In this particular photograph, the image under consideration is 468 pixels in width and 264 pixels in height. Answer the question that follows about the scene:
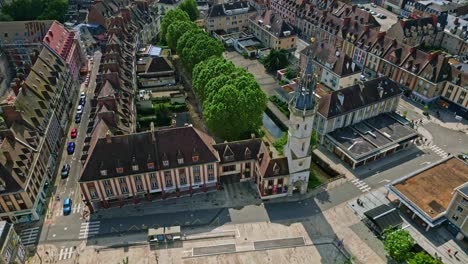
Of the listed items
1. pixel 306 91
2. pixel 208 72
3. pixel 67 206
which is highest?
pixel 306 91

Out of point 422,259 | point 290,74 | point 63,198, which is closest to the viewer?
point 422,259

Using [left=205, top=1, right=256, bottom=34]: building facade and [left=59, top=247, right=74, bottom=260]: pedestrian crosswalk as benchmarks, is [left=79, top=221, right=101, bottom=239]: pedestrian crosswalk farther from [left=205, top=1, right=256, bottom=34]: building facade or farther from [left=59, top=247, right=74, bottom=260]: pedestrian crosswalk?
[left=205, top=1, right=256, bottom=34]: building facade

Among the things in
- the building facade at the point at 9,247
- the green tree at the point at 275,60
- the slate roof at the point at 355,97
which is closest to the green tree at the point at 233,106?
the slate roof at the point at 355,97

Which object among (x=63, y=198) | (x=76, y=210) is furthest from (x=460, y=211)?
Result: (x=63, y=198)

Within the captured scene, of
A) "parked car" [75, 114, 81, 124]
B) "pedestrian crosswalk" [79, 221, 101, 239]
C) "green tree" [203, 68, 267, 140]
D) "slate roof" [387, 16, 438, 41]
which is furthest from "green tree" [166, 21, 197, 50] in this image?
"pedestrian crosswalk" [79, 221, 101, 239]

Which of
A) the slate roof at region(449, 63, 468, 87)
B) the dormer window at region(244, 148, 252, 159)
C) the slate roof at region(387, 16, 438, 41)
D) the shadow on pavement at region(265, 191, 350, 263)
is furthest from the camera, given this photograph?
the slate roof at region(387, 16, 438, 41)

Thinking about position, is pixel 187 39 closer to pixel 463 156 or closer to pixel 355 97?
pixel 355 97

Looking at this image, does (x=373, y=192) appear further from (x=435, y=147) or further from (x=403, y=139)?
(x=435, y=147)
